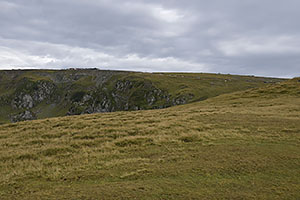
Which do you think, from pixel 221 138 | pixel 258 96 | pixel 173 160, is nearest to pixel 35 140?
pixel 173 160

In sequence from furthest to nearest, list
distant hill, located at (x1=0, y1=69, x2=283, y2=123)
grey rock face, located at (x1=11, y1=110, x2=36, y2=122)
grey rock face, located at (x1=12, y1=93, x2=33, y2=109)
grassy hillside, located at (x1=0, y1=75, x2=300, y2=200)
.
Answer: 1. grey rock face, located at (x1=12, y1=93, x2=33, y2=109)
2. grey rock face, located at (x1=11, y1=110, x2=36, y2=122)
3. distant hill, located at (x1=0, y1=69, x2=283, y2=123)
4. grassy hillside, located at (x1=0, y1=75, x2=300, y2=200)

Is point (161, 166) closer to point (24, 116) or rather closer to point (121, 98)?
point (121, 98)

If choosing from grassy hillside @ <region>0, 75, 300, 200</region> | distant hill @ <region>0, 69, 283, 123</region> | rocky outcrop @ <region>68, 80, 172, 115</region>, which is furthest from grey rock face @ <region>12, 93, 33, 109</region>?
grassy hillside @ <region>0, 75, 300, 200</region>

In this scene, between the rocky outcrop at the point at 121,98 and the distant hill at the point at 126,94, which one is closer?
the distant hill at the point at 126,94

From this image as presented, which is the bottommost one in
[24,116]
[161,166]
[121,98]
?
[24,116]

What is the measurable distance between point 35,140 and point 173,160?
43.7 ft

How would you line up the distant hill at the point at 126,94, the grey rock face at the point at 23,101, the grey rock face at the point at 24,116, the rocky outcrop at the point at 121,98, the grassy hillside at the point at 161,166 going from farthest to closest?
the grey rock face at the point at 23,101 → the grey rock face at the point at 24,116 → the rocky outcrop at the point at 121,98 → the distant hill at the point at 126,94 → the grassy hillside at the point at 161,166

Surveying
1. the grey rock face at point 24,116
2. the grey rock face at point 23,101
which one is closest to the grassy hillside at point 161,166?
the grey rock face at point 24,116

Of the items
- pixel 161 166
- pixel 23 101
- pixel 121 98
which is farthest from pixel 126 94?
pixel 161 166

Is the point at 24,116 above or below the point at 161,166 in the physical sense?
below

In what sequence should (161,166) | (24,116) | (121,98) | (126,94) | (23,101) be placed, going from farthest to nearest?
(23,101)
(24,116)
(121,98)
(126,94)
(161,166)

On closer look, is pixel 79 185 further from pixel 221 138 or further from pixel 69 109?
pixel 69 109

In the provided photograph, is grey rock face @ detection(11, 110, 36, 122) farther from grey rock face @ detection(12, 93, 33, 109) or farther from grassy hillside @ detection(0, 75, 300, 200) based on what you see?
grassy hillside @ detection(0, 75, 300, 200)

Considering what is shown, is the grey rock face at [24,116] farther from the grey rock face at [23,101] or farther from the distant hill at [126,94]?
the grey rock face at [23,101]
